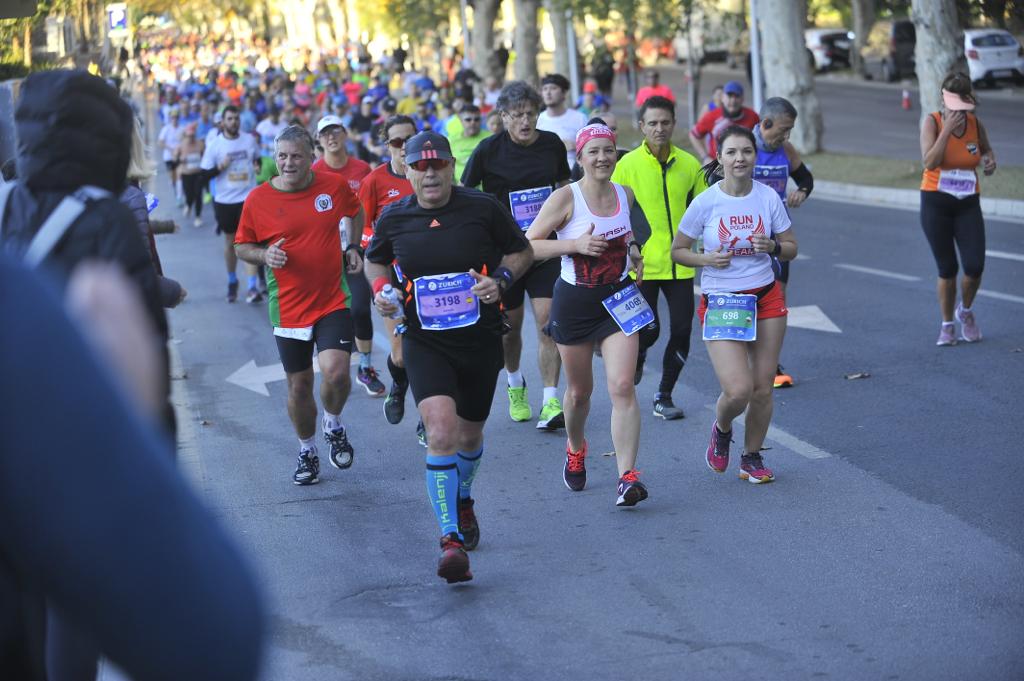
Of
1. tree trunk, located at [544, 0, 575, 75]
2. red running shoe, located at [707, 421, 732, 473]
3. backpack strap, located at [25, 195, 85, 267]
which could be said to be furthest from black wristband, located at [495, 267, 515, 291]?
tree trunk, located at [544, 0, 575, 75]

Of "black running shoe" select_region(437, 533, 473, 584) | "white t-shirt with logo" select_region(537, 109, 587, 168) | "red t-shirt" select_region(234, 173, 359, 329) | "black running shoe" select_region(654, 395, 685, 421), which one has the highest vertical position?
"white t-shirt with logo" select_region(537, 109, 587, 168)

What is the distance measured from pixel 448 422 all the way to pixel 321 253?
2273 millimetres

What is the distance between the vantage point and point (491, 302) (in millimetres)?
6590

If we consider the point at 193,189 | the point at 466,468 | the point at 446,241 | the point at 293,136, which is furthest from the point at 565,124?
the point at 193,189

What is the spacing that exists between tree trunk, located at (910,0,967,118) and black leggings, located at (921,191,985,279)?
1185cm

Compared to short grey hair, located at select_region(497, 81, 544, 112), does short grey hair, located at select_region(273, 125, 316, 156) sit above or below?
below

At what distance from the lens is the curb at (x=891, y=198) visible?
18734 mm

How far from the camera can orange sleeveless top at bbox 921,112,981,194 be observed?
35.6 feet

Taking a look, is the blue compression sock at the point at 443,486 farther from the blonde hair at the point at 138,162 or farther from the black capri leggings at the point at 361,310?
the black capri leggings at the point at 361,310

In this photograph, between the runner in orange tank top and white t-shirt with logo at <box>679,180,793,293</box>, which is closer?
white t-shirt with logo at <box>679,180,793,293</box>

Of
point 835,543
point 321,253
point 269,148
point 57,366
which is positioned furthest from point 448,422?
point 269,148

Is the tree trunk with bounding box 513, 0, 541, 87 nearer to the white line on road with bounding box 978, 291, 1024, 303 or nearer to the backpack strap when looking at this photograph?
the white line on road with bounding box 978, 291, 1024, 303

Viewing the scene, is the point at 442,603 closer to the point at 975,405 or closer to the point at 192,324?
the point at 975,405

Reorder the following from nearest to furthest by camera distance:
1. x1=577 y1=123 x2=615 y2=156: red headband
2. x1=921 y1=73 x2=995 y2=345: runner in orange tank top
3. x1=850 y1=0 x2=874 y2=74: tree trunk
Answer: x1=577 y1=123 x2=615 y2=156: red headband
x1=921 y1=73 x2=995 y2=345: runner in orange tank top
x1=850 y1=0 x2=874 y2=74: tree trunk
